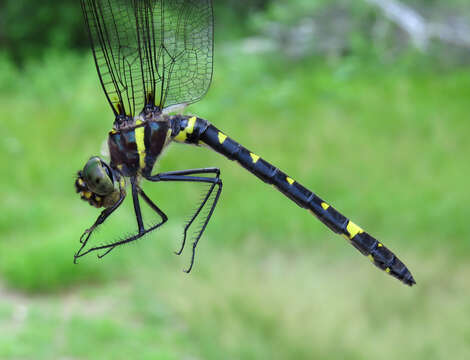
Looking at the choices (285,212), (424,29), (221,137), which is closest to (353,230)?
A: (221,137)

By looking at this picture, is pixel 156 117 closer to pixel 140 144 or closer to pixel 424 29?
Answer: pixel 140 144

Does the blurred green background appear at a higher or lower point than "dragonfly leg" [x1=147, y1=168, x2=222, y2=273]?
higher

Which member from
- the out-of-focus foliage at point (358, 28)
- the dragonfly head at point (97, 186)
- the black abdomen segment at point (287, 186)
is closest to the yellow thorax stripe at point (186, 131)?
the black abdomen segment at point (287, 186)

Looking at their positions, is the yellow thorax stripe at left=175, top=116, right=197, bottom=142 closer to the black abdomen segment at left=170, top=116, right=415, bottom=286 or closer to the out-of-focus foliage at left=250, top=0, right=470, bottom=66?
the black abdomen segment at left=170, top=116, right=415, bottom=286

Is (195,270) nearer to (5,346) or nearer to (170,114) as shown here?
(5,346)

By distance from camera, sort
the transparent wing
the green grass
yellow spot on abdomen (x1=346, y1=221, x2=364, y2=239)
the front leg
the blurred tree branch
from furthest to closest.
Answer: the blurred tree branch → the green grass → yellow spot on abdomen (x1=346, y1=221, x2=364, y2=239) → the transparent wing → the front leg

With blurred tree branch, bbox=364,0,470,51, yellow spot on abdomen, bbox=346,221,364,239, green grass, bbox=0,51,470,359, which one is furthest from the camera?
blurred tree branch, bbox=364,0,470,51

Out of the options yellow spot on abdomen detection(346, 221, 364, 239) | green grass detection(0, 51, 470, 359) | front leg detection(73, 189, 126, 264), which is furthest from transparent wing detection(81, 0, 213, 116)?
green grass detection(0, 51, 470, 359)

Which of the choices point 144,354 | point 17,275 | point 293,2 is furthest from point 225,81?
point 144,354
